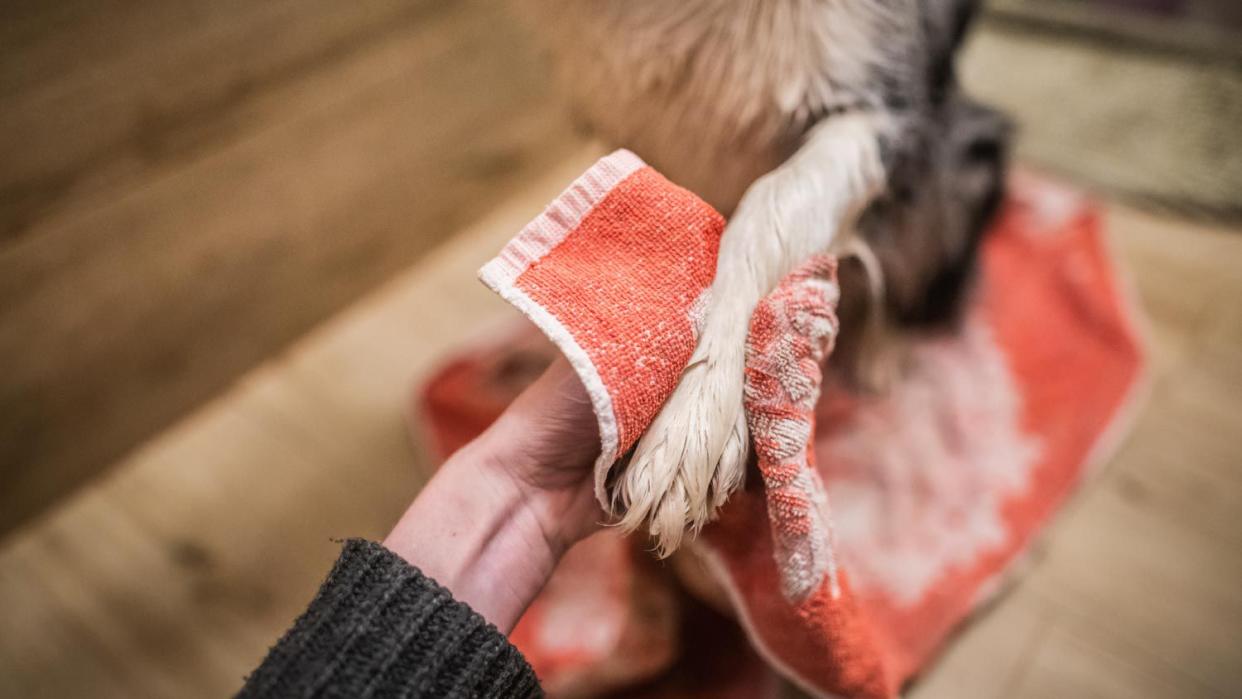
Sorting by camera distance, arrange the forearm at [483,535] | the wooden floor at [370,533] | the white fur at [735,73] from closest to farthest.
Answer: the forearm at [483,535], the white fur at [735,73], the wooden floor at [370,533]

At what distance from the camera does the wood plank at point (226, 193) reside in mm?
1062

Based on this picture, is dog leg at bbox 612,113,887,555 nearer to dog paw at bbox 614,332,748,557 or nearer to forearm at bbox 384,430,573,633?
dog paw at bbox 614,332,748,557

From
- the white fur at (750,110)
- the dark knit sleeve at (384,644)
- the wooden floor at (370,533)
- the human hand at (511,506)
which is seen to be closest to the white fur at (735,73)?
the white fur at (750,110)

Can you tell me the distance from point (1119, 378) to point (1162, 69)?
0.86 metres

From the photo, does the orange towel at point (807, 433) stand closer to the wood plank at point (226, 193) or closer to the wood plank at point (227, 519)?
the wood plank at point (227, 519)

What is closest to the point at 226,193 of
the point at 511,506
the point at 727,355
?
the point at 511,506

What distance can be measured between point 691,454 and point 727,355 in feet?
0.28

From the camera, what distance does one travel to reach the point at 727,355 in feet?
1.97

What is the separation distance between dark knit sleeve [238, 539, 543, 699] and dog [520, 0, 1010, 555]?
0.48 feet

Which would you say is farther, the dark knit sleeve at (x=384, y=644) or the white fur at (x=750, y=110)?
the white fur at (x=750, y=110)

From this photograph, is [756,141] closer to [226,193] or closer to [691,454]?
[691,454]

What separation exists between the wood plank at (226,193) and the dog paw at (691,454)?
24.9 inches

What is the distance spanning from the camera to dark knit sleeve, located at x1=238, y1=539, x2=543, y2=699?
1.77ft

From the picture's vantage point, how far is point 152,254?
117cm
